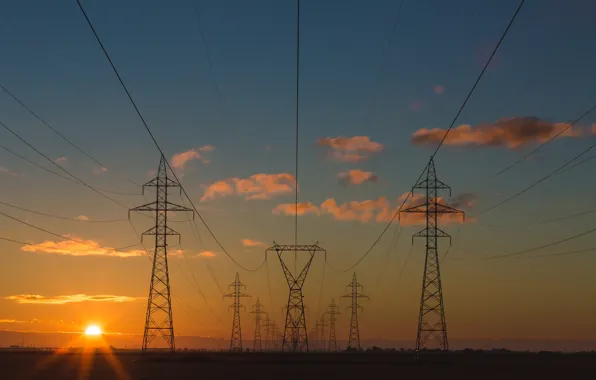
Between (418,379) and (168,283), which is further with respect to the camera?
(168,283)

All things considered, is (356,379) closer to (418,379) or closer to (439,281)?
(418,379)

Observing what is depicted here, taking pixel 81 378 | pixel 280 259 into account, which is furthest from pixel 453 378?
pixel 280 259

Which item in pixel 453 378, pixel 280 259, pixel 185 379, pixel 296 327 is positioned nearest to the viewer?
pixel 185 379

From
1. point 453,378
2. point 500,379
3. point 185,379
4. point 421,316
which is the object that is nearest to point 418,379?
point 453,378

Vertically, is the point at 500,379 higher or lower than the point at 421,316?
lower

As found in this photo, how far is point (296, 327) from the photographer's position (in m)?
105

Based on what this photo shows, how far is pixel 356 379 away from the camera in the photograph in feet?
181

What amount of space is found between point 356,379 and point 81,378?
63.6 ft

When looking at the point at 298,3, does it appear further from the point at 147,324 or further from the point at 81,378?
the point at 147,324

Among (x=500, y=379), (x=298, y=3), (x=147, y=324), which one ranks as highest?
(x=298, y=3)

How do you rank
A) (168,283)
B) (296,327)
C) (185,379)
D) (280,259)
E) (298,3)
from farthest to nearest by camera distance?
(296,327) < (280,259) < (168,283) < (185,379) < (298,3)

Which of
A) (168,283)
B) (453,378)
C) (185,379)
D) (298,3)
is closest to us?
(298,3)

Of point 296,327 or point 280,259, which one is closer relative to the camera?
point 280,259

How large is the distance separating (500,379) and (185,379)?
2383 centimetres
